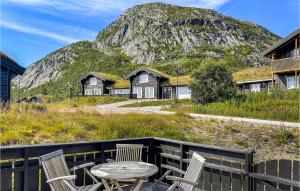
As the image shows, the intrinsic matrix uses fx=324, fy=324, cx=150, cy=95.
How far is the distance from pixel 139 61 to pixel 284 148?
330 feet

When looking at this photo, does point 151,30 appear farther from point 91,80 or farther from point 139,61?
point 91,80

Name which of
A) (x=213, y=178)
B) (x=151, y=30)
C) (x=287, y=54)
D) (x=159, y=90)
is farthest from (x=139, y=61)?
(x=213, y=178)

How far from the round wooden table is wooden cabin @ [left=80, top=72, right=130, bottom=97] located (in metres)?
44.8

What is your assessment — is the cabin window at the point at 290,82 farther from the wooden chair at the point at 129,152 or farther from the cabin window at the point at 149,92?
the wooden chair at the point at 129,152

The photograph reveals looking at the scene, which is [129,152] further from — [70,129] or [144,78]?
[144,78]

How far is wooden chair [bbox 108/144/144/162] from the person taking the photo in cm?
628

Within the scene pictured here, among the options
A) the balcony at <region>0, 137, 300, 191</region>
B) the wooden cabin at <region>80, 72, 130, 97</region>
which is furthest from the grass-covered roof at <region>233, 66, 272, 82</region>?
the balcony at <region>0, 137, 300, 191</region>

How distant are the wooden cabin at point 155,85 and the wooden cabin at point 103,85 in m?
2.72

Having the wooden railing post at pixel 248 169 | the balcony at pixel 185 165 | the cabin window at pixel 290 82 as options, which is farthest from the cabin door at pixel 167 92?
the wooden railing post at pixel 248 169

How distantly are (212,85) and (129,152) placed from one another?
72.2ft

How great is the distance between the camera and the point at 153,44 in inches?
4739

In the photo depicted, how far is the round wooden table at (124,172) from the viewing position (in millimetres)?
4441

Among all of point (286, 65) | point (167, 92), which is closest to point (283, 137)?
point (286, 65)

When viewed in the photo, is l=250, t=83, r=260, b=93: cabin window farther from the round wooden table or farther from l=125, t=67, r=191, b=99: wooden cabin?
the round wooden table
